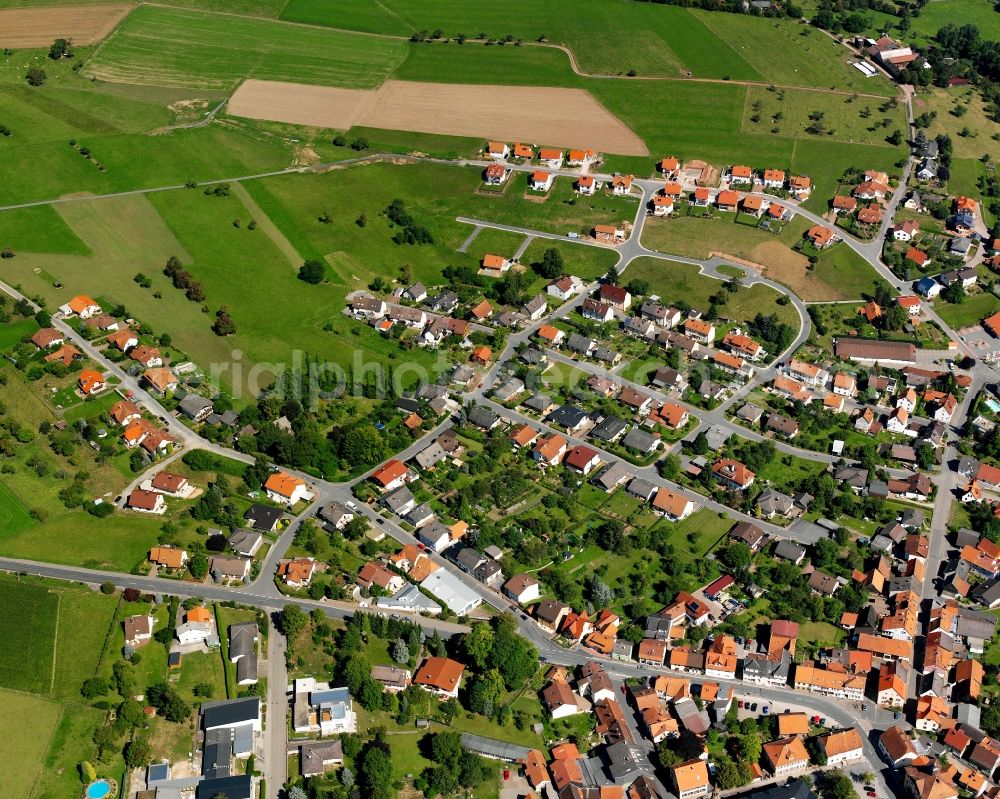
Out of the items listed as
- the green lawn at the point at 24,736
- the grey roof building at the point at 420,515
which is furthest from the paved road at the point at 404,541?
the green lawn at the point at 24,736

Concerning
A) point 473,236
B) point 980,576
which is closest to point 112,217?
point 473,236

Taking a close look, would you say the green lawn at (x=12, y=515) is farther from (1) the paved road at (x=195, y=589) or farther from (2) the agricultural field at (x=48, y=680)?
(2) the agricultural field at (x=48, y=680)

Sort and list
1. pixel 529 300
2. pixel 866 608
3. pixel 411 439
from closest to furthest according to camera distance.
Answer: pixel 866 608 → pixel 411 439 → pixel 529 300

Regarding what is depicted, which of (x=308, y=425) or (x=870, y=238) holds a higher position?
(x=870, y=238)

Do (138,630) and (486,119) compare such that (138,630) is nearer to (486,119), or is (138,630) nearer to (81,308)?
(81,308)

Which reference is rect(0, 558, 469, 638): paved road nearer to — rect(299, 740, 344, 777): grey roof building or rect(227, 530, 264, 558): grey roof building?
rect(227, 530, 264, 558): grey roof building

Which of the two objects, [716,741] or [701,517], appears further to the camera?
[701,517]

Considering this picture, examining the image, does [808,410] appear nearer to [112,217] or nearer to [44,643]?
[44,643]
